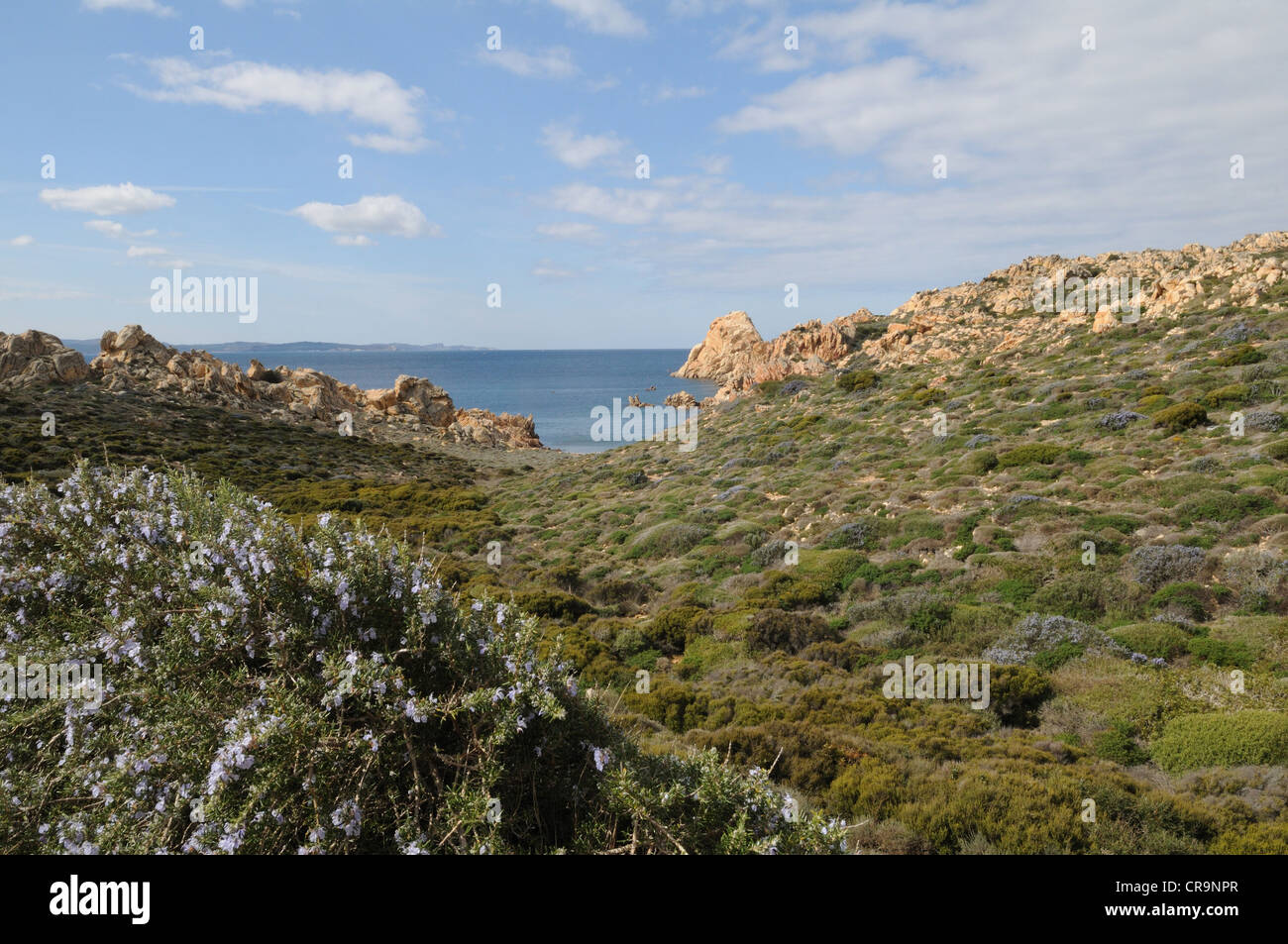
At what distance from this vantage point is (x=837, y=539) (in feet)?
53.5

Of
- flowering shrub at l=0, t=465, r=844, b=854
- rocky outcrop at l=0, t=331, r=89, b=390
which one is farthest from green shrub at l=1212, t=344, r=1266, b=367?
rocky outcrop at l=0, t=331, r=89, b=390

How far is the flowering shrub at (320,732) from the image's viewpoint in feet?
9.08

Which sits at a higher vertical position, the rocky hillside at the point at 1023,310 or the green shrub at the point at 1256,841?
the rocky hillside at the point at 1023,310

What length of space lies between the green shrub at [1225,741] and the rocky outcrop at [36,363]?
55600 millimetres

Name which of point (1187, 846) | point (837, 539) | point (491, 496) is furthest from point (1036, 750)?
point (491, 496)

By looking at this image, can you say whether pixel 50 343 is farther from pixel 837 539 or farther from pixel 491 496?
pixel 837 539

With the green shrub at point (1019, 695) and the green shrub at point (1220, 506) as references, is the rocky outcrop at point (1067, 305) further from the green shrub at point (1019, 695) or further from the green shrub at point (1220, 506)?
the green shrub at point (1019, 695)

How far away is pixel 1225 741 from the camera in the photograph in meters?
6.97

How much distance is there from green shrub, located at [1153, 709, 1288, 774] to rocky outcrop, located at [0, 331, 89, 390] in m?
55.6

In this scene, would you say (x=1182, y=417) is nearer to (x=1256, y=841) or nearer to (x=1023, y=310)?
(x=1256, y=841)

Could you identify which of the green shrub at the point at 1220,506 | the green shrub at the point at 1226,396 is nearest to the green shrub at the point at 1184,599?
the green shrub at the point at 1220,506

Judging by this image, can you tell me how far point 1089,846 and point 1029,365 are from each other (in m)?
31.7

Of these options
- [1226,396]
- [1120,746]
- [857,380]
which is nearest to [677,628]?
[1120,746]

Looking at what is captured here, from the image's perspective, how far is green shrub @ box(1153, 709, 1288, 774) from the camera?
6.78 metres
